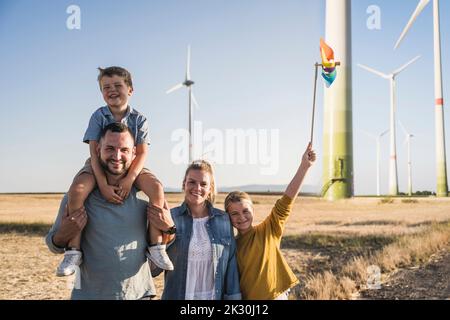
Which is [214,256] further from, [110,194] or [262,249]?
[110,194]

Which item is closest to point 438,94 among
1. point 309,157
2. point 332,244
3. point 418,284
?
point 332,244

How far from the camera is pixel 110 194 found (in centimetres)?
338

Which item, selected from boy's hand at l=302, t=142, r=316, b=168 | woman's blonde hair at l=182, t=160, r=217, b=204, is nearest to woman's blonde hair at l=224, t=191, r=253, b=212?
woman's blonde hair at l=182, t=160, r=217, b=204

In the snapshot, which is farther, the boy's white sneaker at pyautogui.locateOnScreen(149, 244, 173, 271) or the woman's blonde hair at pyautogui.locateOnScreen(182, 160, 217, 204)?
the woman's blonde hair at pyautogui.locateOnScreen(182, 160, 217, 204)

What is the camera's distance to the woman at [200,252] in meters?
3.75

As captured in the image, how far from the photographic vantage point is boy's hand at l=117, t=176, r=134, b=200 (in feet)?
11.3

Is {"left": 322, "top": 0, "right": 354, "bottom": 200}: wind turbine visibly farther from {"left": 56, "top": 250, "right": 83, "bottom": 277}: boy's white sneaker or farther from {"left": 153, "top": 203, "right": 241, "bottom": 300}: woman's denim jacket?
{"left": 56, "top": 250, "right": 83, "bottom": 277}: boy's white sneaker

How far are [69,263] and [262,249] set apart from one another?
1.53 meters

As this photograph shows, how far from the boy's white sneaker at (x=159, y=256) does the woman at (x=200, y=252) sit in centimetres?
25

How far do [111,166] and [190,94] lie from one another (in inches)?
951

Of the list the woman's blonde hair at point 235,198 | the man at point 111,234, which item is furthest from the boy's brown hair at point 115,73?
the woman's blonde hair at point 235,198

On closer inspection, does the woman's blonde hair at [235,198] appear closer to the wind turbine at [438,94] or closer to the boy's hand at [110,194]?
the boy's hand at [110,194]

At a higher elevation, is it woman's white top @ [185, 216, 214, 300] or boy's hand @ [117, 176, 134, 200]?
boy's hand @ [117, 176, 134, 200]

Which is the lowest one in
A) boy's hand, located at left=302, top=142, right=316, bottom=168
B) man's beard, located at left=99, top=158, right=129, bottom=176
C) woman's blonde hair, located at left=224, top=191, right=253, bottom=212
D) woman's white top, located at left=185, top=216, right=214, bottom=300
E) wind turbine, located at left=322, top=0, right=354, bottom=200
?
woman's white top, located at left=185, top=216, right=214, bottom=300
